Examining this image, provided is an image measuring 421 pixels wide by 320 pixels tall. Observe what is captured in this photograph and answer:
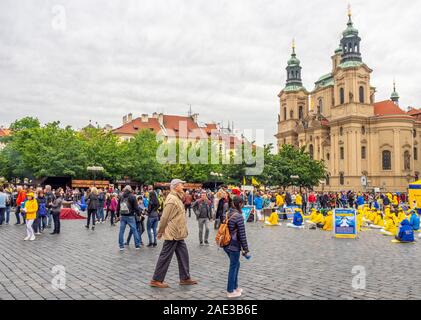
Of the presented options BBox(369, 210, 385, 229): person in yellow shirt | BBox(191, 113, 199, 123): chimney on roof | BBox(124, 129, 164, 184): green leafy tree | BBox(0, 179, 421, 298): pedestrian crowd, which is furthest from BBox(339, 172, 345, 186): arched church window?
BBox(369, 210, 385, 229): person in yellow shirt

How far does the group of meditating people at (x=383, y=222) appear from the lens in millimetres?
16656

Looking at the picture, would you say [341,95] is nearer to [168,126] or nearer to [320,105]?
[320,105]

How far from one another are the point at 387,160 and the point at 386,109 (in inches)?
403

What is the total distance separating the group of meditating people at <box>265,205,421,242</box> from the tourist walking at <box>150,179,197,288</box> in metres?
11.2

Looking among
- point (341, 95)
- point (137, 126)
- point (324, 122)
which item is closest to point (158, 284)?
point (341, 95)

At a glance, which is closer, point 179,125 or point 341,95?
point 341,95

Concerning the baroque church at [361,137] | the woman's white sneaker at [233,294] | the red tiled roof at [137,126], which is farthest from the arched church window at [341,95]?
the woman's white sneaker at [233,294]

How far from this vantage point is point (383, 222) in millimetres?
23156

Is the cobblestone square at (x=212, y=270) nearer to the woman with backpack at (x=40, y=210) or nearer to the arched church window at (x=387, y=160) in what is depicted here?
the woman with backpack at (x=40, y=210)

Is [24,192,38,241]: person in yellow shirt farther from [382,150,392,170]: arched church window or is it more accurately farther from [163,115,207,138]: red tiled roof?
[163,115,207,138]: red tiled roof

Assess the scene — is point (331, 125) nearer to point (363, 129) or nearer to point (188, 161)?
point (363, 129)

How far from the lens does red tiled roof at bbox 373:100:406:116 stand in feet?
266
